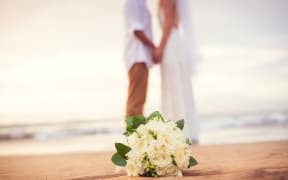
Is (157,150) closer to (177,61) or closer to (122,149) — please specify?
(122,149)

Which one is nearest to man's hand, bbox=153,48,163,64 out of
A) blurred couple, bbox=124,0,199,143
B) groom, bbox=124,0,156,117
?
blurred couple, bbox=124,0,199,143

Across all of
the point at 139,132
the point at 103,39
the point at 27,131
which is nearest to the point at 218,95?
the point at 103,39

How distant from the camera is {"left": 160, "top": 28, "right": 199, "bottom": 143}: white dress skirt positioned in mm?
3982

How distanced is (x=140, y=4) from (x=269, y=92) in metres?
6.30

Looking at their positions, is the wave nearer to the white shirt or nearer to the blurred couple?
the blurred couple

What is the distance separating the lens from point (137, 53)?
375 centimetres

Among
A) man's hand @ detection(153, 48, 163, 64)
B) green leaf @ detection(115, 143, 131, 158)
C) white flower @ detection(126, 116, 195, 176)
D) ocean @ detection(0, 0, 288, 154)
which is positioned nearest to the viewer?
white flower @ detection(126, 116, 195, 176)

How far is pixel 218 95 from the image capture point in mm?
9391

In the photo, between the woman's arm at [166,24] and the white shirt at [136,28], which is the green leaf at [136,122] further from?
the woman's arm at [166,24]

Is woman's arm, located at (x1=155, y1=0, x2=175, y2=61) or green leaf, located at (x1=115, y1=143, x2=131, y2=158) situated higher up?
woman's arm, located at (x1=155, y1=0, x2=175, y2=61)

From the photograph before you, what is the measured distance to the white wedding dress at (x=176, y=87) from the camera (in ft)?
13.1

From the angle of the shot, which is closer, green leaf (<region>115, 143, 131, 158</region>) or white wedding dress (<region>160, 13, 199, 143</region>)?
green leaf (<region>115, 143, 131, 158</region>)

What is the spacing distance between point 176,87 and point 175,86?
0.01 metres

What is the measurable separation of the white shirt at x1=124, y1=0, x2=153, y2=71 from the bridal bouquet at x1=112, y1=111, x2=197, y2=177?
195 cm
